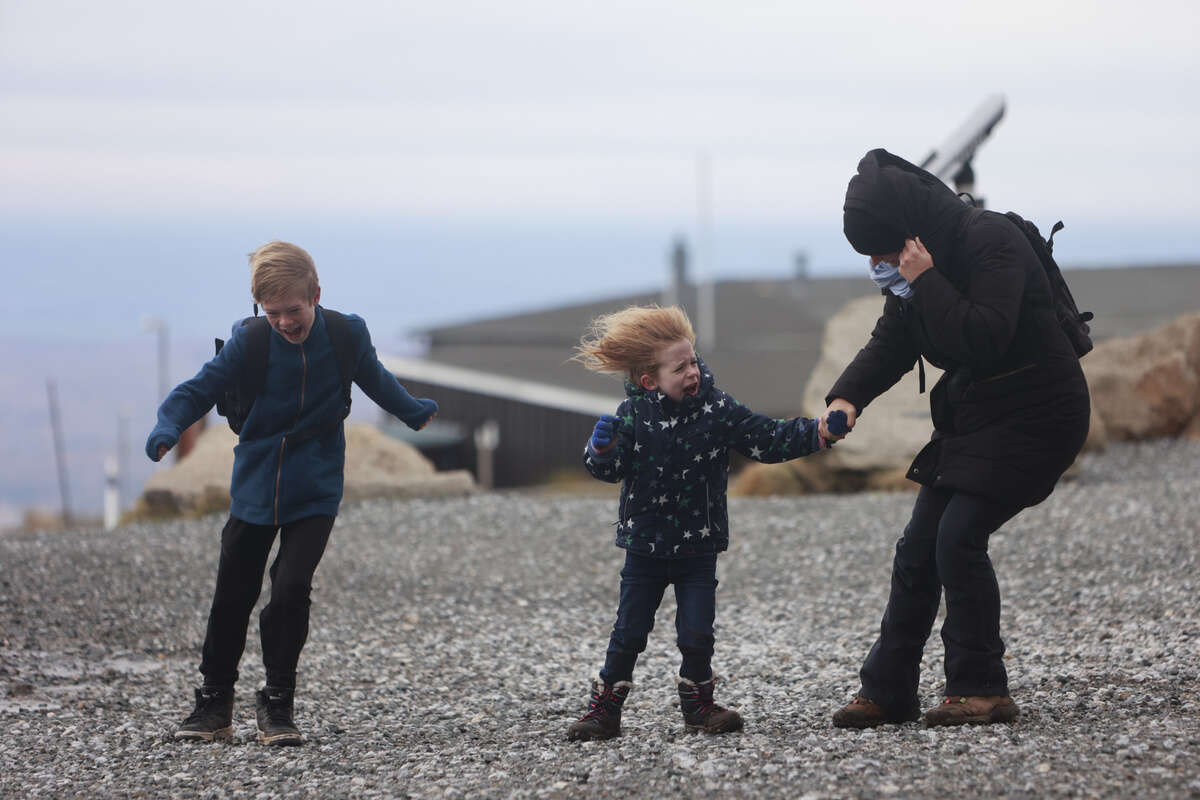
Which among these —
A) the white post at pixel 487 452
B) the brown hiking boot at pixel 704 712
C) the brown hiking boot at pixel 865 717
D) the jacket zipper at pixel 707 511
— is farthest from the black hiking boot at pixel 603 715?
the white post at pixel 487 452

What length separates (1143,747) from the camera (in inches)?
151

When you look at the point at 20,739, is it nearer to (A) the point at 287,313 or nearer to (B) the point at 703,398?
(A) the point at 287,313

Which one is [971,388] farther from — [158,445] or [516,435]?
[516,435]

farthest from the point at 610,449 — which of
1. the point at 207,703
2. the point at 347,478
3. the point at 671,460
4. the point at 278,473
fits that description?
the point at 347,478

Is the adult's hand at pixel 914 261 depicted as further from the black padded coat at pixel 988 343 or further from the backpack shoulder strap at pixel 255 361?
the backpack shoulder strap at pixel 255 361

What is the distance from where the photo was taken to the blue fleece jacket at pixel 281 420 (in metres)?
4.77

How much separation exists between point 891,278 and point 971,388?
457 mm

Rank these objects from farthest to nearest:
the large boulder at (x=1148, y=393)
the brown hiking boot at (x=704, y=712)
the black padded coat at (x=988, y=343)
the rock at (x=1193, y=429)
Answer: the rock at (x=1193, y=429) < the large boulder at (x=1148, y=393) < the brown hiking boot at (x=704, y=712) < the black padded coat at (x=988, y=343)

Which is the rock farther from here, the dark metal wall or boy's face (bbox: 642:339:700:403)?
boy's face (bbox: 642:339:700:403)

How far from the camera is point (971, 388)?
14.2ft

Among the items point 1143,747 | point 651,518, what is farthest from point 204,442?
point 1143,747

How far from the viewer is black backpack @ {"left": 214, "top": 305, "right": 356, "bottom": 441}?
479 cm

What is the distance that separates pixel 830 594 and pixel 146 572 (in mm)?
4483

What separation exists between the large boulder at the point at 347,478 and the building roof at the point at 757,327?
14.4m
